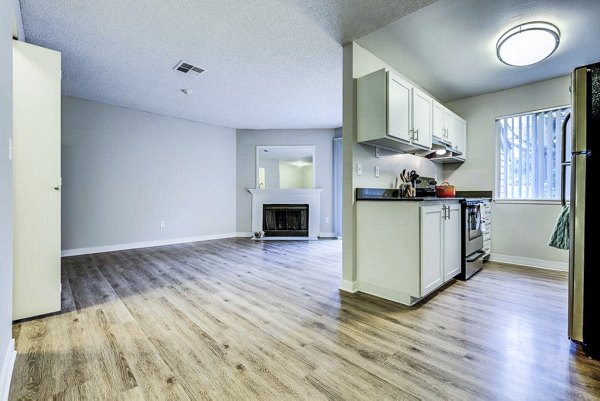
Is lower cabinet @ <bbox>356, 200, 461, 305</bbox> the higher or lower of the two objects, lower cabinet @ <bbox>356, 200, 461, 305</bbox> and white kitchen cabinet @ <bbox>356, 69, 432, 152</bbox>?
the lower

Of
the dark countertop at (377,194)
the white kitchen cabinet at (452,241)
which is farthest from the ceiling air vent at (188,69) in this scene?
the white kitchen cabinet at (452,241)

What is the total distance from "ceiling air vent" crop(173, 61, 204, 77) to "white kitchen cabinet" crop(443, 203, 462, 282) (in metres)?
3.21

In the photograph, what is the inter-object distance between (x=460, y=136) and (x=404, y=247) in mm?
2554

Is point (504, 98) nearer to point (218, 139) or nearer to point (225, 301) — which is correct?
point (225, 301)

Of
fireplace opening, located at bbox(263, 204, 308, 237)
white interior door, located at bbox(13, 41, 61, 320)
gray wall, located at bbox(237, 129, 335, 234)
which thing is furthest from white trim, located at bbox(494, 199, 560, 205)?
white interior door, located at bbox(13, 41, 61, 320)

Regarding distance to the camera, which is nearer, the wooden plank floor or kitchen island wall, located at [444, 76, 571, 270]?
the wooden plank floor

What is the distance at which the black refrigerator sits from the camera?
1461 mm

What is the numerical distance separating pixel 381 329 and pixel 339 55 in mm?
2709

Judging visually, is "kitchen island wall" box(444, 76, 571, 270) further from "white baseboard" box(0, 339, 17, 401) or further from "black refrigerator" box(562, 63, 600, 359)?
"white baseboard" box(0, 339, 17, 401)

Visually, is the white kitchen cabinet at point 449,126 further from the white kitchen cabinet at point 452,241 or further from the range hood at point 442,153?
the white kitchen cabinet at point 452,241

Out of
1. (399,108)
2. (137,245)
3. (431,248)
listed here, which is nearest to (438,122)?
(399,108)

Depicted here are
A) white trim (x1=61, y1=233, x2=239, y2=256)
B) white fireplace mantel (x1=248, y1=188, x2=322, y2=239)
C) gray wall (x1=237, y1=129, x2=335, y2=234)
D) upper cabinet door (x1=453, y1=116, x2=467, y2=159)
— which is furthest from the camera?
gray wall (x1=237, y1=129, x2=335, y2=234)

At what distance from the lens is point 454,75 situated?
Answer: 3271 millimetres

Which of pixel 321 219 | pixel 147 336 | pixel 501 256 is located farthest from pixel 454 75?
pixel 147 336
